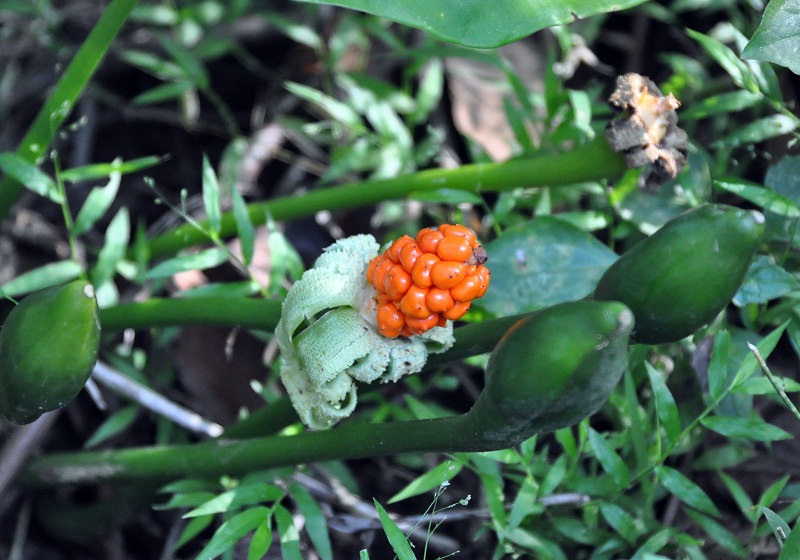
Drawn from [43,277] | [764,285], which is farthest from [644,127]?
[43,277]

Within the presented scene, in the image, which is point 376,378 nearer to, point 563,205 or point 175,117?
point 563,205

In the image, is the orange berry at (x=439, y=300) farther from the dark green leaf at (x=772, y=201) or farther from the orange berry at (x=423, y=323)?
the dark green leaf at (x=772, y=201)

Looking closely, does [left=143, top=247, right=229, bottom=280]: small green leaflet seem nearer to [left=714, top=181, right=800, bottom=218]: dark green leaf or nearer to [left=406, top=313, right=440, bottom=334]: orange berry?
[left=406, top=313, right=440, bottom=334]: orange berry

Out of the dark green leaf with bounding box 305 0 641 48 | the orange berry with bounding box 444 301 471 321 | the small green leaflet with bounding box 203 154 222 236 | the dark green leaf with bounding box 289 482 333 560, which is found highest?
the dark green leaf with bounding box 305 0 641 48

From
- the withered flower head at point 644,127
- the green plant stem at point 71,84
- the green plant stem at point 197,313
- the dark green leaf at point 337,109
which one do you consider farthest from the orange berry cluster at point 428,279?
the dark green leaf at point 337,109

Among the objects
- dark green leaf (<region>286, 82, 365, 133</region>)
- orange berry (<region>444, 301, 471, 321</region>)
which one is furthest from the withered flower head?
dark green leaf (<region>286, 82, 365, 133</region>)

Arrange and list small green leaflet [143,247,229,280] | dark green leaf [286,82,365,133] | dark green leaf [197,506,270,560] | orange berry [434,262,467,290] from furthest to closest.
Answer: dark green leaf [286,82,365,133] < small green leaflet [143,247,229,280] < dark green leaf [197,506,270,560] < orange berry [434,262,467,290]
